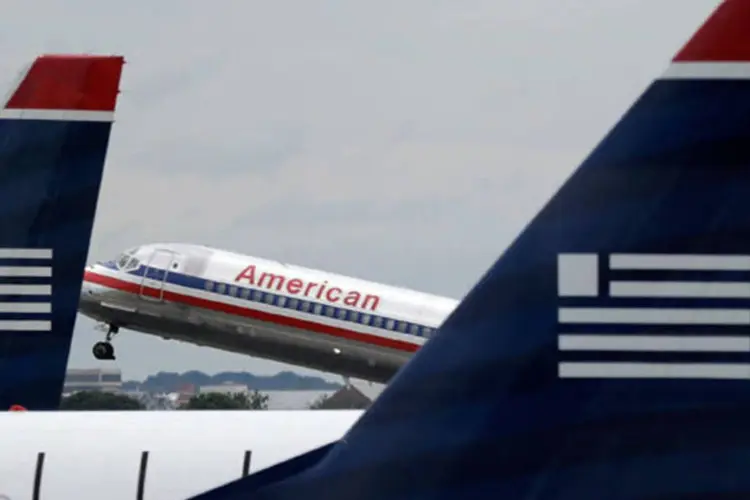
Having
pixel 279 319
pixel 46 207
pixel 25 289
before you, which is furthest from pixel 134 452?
pixel 279 319

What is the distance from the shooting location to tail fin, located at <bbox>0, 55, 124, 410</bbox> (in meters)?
15.6

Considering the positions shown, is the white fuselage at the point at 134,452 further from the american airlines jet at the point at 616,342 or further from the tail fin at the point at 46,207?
the tail fin at the point at 46,207

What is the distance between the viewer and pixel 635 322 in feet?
20.6

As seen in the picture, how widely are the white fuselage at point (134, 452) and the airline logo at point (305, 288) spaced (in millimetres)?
39802

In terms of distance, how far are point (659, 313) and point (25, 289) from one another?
34.2 feet

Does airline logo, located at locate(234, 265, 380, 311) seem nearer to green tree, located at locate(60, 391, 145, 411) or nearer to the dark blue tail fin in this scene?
green tree, located at locate(60, 391, 145, 411)

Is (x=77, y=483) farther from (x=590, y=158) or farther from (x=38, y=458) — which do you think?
(x=590, y=158)

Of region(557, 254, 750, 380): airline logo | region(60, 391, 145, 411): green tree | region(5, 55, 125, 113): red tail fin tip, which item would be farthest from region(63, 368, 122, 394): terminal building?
region(557, 254, 750, 380): airline logo

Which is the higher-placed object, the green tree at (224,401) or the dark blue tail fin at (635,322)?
the green tree at (224,401)

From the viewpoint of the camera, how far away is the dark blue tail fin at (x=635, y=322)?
20.7 feet

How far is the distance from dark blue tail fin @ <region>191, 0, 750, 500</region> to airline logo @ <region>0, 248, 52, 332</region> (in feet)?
31.9

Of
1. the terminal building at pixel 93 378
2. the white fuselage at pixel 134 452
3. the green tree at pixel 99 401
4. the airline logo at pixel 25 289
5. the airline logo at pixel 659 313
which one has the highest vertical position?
the terminal building at pixel 93 378

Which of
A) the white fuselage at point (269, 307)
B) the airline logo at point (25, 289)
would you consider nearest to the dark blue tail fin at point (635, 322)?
the airline logo at point (25, 289)

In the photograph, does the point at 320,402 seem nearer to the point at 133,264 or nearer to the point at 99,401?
the point at 133,264
